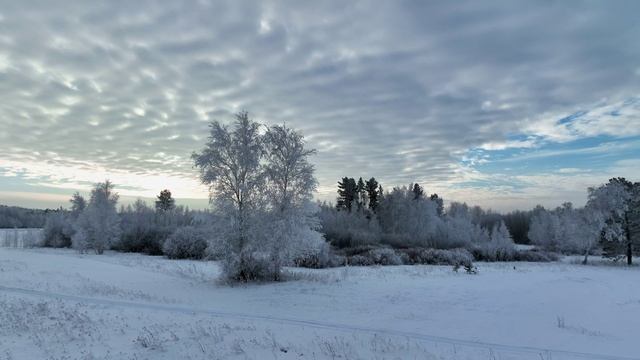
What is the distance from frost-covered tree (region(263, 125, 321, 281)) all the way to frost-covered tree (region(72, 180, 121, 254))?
45093 mm

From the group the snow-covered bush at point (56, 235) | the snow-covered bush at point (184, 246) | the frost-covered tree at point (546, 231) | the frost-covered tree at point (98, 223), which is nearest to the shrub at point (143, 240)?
the frost-covered tree at point (98, 223)

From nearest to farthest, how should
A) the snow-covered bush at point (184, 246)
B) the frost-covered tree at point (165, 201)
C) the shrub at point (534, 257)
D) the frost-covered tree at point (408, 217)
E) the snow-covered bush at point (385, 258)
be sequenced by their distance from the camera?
1. the snow-covered bush at point (385, 258)
2. the snow-covered bush at point (184, 246)
3. the shrub at point (534, 257)
4. the frost-covered tree at point (408, 217)
5. the frost-covered tree at point (165, 201)

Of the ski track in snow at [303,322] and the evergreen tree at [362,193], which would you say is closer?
the ski track in snow at [303,322]

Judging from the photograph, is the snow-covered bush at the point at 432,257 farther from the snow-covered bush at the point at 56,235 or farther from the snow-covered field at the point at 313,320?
the snow-covered bush at the point at 56,235

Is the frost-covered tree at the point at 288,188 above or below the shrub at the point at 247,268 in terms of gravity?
above

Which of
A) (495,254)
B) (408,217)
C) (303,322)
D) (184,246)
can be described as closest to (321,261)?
(184,246)

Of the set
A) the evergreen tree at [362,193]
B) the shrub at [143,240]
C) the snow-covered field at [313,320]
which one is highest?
the evergreen tree at [362,193]

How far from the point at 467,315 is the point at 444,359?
6793 mm

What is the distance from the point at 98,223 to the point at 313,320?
2245 inches

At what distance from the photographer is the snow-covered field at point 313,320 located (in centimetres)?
1324

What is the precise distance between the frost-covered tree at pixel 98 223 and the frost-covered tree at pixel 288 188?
45.1 metres

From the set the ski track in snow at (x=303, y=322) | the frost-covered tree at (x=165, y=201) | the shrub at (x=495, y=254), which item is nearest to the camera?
the ski track in snow at (x=303, y=322)

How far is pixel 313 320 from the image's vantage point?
17625 mm

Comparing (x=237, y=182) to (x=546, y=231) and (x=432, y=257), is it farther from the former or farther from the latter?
(x=546, y=231)
